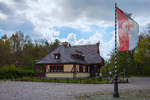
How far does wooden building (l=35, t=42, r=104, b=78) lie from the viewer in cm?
3161

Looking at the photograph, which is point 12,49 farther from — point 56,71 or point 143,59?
point 143,59

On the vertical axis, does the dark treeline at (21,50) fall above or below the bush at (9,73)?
above

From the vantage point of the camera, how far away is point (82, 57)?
122 ft

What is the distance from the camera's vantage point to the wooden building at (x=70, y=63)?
31609mm

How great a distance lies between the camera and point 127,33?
10734 mm

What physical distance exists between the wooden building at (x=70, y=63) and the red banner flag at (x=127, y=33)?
67.1 ft

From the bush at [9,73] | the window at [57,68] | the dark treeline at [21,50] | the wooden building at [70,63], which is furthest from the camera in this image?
the dark treeline at [21,50]

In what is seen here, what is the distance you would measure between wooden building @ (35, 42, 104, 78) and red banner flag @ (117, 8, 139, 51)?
2045cm

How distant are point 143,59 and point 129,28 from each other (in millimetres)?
36727

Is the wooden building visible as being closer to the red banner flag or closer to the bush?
the bush

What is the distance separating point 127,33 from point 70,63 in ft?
69.5

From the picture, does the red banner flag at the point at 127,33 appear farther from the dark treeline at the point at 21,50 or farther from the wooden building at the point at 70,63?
the dark treeline at the point at 21,50

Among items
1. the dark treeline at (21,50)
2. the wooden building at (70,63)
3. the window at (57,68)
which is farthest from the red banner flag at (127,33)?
the dark treeline at (21,50)

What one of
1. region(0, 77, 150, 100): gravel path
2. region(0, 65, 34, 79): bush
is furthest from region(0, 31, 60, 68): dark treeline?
region(0, 77, 150, 100): gravel path
